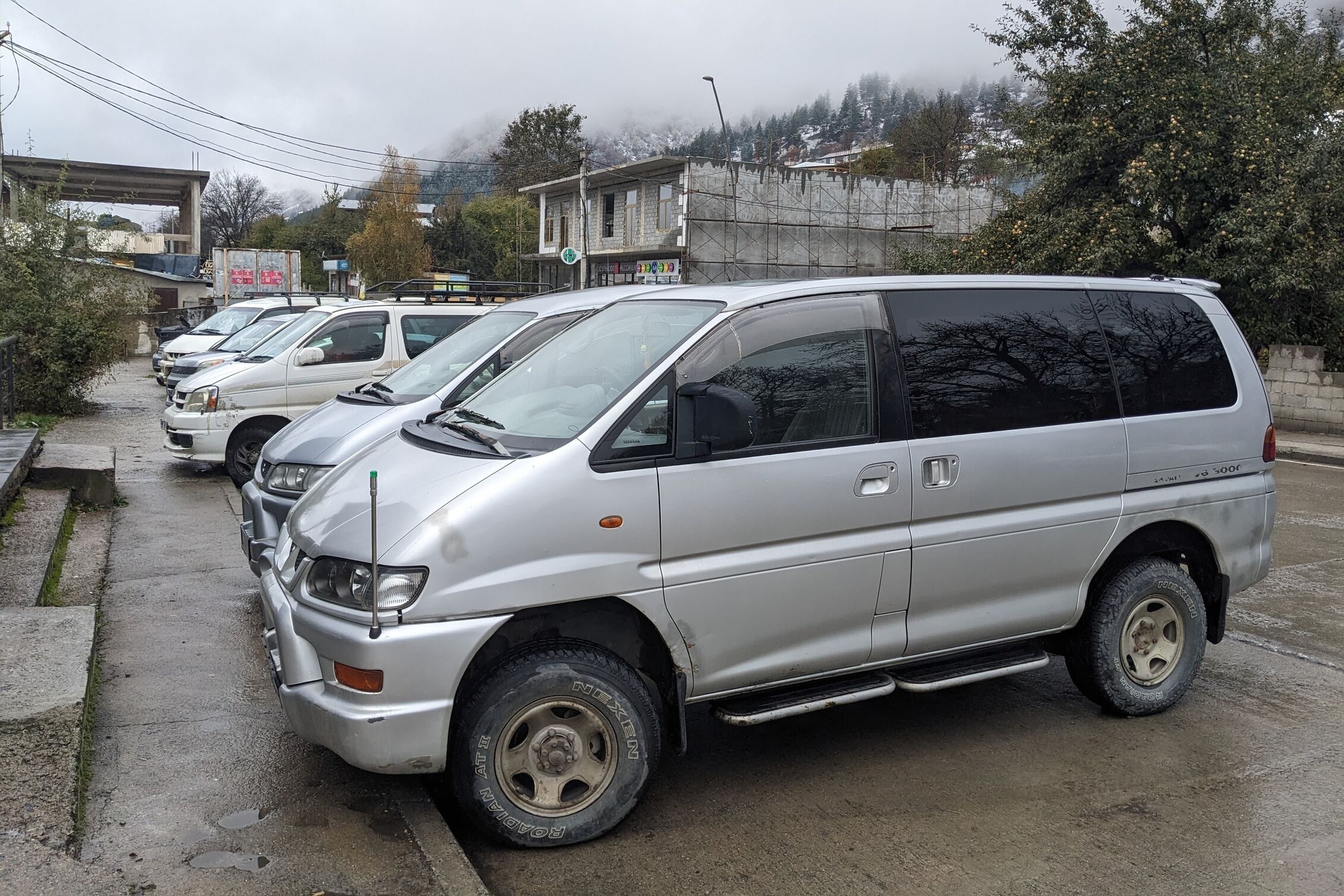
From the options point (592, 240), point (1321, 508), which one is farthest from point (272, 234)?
point (1321, 508)

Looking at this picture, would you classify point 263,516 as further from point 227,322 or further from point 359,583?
point 227,322

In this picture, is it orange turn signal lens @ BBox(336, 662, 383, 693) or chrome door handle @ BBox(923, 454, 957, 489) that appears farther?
chrome door handle @ BBox(923, 454, 957, 489)

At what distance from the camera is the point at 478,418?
4.66 m

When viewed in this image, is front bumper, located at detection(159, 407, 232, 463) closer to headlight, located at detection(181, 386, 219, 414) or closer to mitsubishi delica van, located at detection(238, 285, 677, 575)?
headlight, located at detection(181, 386, 219, 414)

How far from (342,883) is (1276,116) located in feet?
69.6

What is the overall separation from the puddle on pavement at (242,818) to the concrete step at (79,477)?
281 inches

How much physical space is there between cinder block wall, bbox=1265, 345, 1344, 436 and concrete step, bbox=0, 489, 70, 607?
1755cm

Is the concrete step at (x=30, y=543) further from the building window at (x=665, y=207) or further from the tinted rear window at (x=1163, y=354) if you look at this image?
the building window at (x=665, y=207)

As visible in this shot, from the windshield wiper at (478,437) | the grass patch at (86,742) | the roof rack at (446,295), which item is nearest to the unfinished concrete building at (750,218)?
the roof rack at (446,295)

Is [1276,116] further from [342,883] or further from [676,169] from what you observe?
[676,169]

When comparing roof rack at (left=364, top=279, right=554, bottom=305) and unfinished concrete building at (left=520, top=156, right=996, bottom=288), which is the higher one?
unfinished concrete building at (left=520, top=156, right=996, bottom=288)

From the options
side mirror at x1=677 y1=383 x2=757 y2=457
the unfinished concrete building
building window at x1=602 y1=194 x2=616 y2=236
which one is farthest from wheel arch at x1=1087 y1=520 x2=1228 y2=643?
building window at x1=602 y1=194 x2=616 y2=236

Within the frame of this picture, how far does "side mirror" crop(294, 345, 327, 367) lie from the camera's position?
37.8 feet

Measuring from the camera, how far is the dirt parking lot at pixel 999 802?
3809mm
